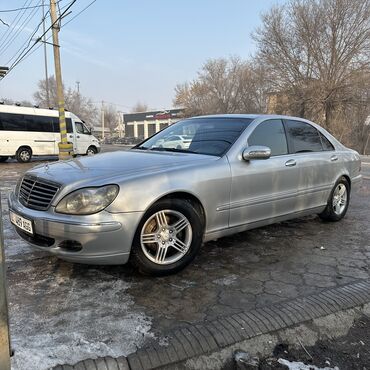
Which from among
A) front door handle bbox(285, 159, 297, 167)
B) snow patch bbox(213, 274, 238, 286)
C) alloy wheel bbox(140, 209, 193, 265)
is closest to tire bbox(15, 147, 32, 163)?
front door handle bbox(285, 159, 297, 167)

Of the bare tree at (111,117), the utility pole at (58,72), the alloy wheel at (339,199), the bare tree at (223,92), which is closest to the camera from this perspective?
the alloy wheel at (339,199)

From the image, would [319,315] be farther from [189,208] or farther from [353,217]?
[353,217]

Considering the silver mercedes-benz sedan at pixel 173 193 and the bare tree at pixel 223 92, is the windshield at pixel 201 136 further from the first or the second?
the bare tree at pixel 223 92

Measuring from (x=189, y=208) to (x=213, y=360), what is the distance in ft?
4.61

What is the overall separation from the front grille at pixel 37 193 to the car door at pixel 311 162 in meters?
2.80

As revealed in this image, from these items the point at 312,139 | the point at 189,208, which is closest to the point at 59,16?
the point at 312,139

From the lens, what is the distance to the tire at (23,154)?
17547 mm

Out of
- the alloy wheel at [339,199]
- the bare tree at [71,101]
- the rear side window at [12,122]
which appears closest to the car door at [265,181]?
the alloy wheel at [339,199]

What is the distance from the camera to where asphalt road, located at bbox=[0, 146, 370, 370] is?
2.50m

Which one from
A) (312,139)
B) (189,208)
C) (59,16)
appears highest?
(59,16)

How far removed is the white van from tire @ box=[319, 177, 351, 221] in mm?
15189

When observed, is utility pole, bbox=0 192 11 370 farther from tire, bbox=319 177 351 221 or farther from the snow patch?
tire, bbox=319 177 351 221

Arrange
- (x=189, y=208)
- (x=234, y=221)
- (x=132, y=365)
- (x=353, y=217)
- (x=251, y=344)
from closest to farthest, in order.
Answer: (x=132, y=365) < (x=251, y=344) < (x=189, y=208) < (x=234, y=221) < (x=353, y=217)

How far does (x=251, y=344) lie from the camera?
2.54m
